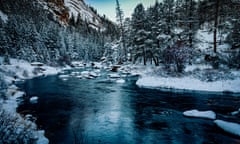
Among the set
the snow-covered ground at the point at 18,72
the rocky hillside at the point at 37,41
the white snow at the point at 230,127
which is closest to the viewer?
the white snow at the point at 230,127

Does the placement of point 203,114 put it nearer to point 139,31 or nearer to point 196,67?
point 196,67

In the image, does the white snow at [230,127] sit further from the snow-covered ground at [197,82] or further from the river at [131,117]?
the snow-covered ground at [197,82]

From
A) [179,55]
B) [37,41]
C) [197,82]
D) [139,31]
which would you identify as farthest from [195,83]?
[37,41]

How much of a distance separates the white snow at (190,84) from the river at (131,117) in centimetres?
92

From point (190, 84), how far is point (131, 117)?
28.0ft

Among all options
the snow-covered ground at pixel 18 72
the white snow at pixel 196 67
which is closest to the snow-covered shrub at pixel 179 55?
the white snow at pixel 196 67

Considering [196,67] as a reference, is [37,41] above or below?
above

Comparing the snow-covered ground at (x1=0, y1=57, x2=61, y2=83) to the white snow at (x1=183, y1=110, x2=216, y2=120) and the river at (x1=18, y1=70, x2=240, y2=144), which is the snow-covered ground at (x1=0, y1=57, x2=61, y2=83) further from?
the white snow at (x1=183, y1=110, x2=216, y2=120)

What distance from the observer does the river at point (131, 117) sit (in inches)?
348

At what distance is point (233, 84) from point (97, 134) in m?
12.6

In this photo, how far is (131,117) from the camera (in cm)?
1184

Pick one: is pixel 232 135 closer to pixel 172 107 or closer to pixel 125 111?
pixel 172 107

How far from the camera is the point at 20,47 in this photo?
42594mm

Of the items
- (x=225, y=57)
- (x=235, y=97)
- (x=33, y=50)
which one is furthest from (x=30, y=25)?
(x=235, y=97)
